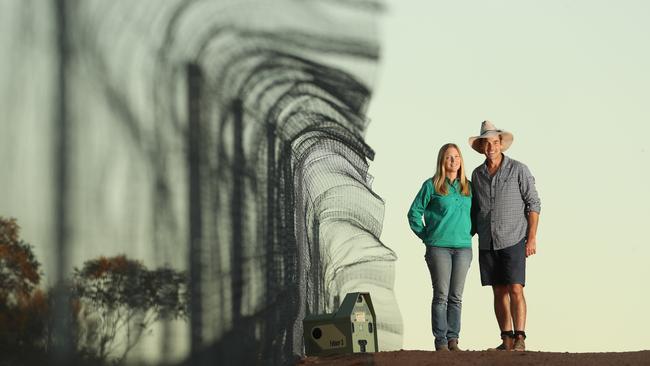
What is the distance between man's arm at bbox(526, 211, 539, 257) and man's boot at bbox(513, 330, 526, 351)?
2.15ft

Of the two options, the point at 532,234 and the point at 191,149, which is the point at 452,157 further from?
the point at 191,149

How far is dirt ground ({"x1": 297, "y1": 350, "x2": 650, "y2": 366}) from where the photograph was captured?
991 cm

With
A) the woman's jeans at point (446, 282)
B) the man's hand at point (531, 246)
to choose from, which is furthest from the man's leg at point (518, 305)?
the woman's jeans at point (446, 282)

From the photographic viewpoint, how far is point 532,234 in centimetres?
1099

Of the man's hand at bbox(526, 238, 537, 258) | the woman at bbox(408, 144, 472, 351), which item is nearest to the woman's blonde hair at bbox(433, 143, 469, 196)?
the woman at bbox(408, 144, 472, 351)

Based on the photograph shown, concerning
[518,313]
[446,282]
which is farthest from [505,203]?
[518,313]

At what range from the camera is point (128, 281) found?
5.48 metres

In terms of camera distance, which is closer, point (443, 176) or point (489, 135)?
point (443, 176)

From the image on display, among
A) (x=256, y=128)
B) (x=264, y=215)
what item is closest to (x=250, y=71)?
(x=256, y=128)

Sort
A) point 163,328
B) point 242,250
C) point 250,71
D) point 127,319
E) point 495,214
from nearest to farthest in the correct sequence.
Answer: point 127,319 < point 163,328 < point 250,71 < point 242,250 < point 495,214

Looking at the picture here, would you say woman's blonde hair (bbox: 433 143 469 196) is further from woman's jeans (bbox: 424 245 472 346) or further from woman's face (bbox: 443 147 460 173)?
woman's jeans (bbox: 424 245 472 346)

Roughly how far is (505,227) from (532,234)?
0.83 feet

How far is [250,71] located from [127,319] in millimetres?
3137

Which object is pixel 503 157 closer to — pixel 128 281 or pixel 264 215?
pixel 264 215
